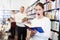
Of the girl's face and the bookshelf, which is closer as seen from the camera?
the bookshelf

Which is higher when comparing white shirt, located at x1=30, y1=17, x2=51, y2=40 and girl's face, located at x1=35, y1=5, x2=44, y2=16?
girl's face, located at x1=35, y1=5, x2=44, y2=16

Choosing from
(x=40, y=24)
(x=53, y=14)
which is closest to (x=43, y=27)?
(x=40, y=24)

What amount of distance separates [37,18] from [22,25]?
0.27 metres

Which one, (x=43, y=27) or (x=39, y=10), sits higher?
(x=39, y=10)

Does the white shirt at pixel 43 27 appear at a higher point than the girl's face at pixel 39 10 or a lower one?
lower

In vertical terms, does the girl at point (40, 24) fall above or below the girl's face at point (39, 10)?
below

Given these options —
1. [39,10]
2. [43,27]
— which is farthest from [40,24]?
[39,10]

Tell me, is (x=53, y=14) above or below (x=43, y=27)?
above

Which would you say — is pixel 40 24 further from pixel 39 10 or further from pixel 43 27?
pixel 39 10

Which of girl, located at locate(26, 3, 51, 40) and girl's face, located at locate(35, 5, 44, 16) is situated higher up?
girl's face, located at locate(35, 5, 44, 16)

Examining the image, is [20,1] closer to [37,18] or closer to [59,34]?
[37,18]

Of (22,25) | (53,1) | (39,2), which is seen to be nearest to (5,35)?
(22,25)

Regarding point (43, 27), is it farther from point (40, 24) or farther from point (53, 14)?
point (53, 14)

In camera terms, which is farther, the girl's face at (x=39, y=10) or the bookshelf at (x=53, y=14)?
the girl's face at (x=39, y=10)
